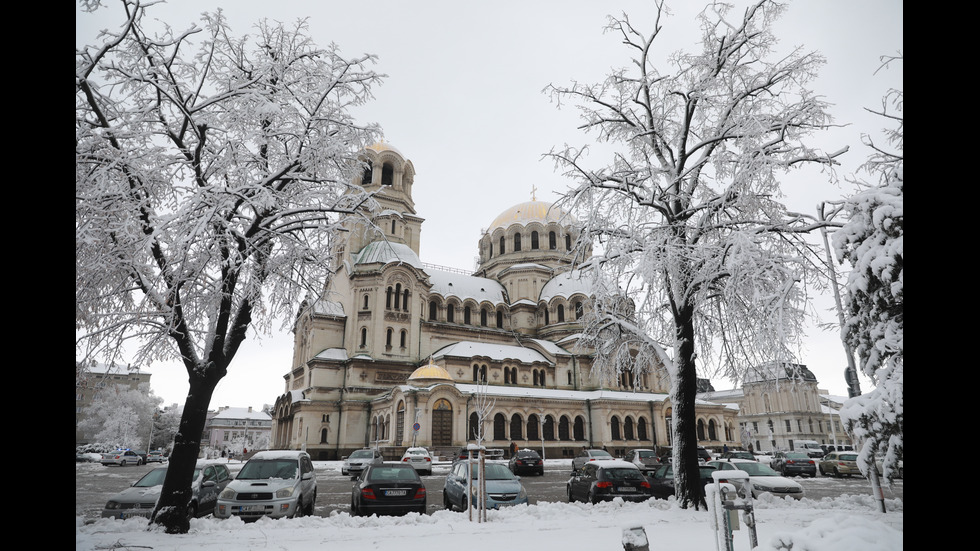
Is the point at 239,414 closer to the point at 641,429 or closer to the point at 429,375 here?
the point at 429,375

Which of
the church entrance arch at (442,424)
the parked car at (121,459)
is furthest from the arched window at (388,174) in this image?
the parked car at (121,459)

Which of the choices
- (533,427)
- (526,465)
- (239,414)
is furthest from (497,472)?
(239,414)

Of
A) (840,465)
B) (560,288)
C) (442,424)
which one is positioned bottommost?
(840,465)

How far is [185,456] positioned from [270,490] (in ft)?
6.98

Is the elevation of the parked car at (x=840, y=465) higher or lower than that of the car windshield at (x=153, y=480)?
lower

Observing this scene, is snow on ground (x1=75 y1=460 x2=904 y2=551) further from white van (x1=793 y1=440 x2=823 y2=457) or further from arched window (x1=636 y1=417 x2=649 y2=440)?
white van (x1=793 y1=440 x2=823 y2=457)

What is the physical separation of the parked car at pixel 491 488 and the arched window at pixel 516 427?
2658 cm

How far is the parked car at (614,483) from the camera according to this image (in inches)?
497

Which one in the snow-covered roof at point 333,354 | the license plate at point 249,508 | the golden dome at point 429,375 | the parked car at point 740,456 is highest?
the snow-covered roof at point 333,354

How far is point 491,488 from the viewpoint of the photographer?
12273mm

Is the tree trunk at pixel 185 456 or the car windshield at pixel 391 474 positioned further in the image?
the car windshield at pixel 391 474

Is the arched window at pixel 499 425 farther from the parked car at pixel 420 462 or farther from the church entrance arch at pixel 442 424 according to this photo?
the parked car at pixel 420 462

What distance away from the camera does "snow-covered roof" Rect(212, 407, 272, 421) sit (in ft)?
359

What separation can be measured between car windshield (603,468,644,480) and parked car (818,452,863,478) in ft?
64.1
